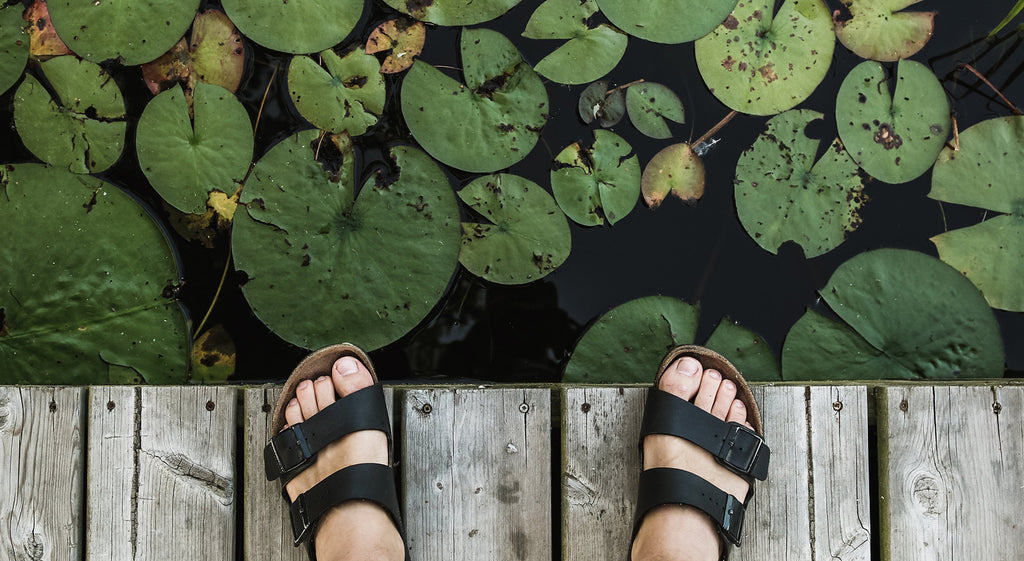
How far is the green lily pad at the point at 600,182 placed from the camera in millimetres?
1204

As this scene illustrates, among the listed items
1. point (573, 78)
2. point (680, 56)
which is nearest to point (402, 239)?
point (573, 78)

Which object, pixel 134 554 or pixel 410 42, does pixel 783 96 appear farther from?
pixel 134 554

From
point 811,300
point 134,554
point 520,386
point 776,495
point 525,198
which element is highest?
point 525,198

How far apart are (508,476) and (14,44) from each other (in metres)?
1.50

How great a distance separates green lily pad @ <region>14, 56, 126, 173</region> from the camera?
1.18m

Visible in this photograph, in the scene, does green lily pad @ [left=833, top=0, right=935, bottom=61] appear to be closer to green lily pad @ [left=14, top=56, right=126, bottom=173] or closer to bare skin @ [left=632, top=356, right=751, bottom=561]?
bare skin @ [left=632, top=356, right=751, bottom=561]

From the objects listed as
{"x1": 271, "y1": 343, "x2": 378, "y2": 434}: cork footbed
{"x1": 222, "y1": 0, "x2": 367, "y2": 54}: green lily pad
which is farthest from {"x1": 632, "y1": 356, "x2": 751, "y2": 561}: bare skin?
{"x1": 222, "y1": 0, "x2": 367, "y2": 54}: green lily pad

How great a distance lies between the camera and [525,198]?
1.18 m

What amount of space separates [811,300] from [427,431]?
3.17 ft

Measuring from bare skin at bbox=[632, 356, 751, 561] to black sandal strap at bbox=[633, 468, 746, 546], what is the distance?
23 millimetres

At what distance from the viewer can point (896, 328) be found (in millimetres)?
1183

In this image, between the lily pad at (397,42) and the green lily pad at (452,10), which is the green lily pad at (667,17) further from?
the lily pad at (397,42)

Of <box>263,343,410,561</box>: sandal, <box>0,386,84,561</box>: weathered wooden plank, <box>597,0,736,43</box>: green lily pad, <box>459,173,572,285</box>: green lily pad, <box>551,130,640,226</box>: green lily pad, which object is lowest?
<box>0,386,84,561</box>: weathered wooden plank

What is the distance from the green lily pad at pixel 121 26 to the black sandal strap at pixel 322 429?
0.91 meters
